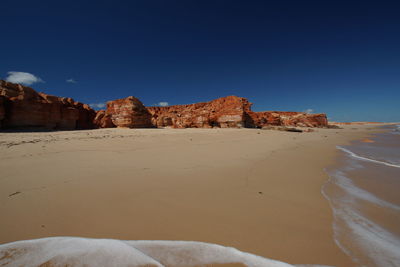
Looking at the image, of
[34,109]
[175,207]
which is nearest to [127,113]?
[34,109]

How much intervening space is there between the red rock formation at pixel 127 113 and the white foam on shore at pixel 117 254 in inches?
613

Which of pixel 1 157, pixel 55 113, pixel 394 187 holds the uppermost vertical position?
pixel 55 113

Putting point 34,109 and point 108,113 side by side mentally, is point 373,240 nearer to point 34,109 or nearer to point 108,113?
point 34,109

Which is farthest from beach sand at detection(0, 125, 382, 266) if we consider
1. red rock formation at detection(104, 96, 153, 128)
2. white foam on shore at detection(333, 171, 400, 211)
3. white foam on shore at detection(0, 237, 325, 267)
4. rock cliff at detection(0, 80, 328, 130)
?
rock cliff at detection(0, 80, 328, 130)

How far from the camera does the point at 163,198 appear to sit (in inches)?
67.8

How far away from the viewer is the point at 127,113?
49.9 feet

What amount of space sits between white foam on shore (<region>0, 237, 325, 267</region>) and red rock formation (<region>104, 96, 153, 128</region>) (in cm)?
1557

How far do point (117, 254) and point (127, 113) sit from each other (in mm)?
16092

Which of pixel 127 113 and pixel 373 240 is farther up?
pixel 127 113

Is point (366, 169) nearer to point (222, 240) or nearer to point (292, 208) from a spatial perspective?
point (292, 208)

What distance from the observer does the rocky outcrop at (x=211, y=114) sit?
59.6ft

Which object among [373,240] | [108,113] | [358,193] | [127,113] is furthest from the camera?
[108,113]

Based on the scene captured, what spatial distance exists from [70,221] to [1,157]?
349 centimetres

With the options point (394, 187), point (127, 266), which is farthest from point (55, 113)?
point (394, 187)
